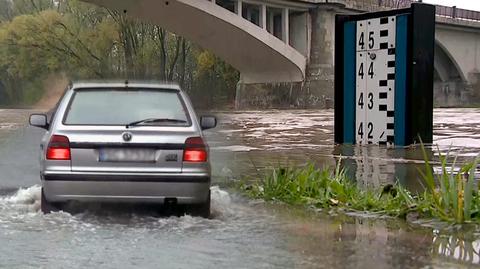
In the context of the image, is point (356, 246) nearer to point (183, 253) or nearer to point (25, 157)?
point (183, 253)

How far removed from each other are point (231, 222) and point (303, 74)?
4181 centimetres

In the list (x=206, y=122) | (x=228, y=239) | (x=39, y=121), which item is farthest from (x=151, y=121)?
(x=39, y=121)

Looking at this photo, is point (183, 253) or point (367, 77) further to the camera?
point (367, 77)

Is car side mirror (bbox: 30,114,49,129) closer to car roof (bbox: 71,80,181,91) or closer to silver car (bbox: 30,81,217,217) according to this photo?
car roof (bbox: 71,80,181,91)

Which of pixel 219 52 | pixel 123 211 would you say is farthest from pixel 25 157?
pixel 219 52

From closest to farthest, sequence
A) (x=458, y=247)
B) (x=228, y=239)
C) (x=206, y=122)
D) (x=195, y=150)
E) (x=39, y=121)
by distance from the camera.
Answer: (x=458, y=247) < (x=228, y=239) < (x=195, y=150) < (x=39, y=121) < (x=206, y=122)

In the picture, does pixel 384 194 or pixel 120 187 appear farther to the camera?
pixel 384 194

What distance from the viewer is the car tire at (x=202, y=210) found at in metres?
6.65

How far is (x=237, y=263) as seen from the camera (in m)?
4.94

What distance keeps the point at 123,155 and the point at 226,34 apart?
120 feet

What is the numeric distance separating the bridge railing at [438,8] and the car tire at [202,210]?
1664 inches

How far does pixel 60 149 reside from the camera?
6.35 meters

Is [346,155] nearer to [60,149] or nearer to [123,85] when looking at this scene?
[123,85]

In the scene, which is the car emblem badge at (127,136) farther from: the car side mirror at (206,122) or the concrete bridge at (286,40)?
the concrete bridge at (286,40)
